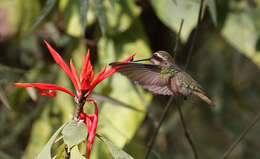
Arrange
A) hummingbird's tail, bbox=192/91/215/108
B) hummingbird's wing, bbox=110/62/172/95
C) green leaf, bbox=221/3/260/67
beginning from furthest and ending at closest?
1. green leaf, bbox=221/3/260/67
2. hummingbird's tail, bbox=192/91/215/108
3. hummingbird's wing, bbox=110/62/172/95

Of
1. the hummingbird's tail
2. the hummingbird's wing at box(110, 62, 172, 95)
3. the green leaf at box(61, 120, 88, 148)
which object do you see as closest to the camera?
the green leaf at box(61, 120, 88, 148)

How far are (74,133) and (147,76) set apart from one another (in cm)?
31

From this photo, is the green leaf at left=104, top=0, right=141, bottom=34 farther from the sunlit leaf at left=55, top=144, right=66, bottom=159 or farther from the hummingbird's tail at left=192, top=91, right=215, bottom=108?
the sunlit leaf at left=55, top=144, right=66, bottom=159

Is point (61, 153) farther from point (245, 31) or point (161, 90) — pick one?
point (245, 31)

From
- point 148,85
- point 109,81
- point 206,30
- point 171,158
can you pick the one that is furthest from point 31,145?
point 171,158

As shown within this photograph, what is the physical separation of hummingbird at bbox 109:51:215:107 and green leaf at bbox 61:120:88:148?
0.18m

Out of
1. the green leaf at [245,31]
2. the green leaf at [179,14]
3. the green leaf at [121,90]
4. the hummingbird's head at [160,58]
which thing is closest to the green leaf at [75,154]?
the hummingbird's head at [160,58]

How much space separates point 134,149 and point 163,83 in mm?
211

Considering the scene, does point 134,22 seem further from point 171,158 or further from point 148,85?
point 171,158

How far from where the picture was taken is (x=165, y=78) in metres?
0.86

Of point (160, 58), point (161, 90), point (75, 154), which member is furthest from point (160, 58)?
point (75, 154)

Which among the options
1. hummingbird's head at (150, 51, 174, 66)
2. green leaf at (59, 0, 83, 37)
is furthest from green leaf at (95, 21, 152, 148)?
hummingbird's head at (150, 51, 174, 66)

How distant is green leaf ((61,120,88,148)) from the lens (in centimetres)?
55

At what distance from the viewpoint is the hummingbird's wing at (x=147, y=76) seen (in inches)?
28.3
